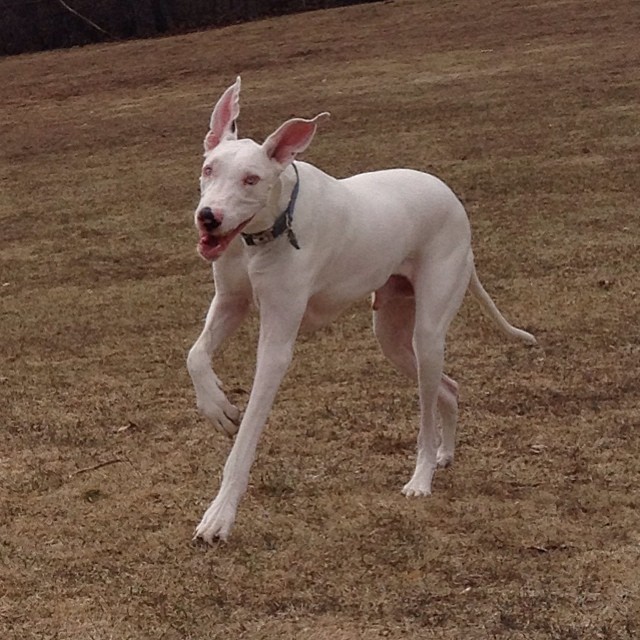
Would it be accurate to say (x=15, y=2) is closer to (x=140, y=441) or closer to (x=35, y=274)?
(x=35, y=274)

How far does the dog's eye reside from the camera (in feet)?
13.5

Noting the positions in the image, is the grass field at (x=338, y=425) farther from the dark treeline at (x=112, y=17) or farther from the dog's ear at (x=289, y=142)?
the dark treeline at (x=112, y=17)

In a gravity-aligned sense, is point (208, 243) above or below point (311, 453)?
above

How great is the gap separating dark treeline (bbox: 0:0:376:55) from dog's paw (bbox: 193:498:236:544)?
20.0 m

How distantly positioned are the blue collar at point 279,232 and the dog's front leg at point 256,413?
0.68 ft

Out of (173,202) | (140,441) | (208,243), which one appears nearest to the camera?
(208,243)

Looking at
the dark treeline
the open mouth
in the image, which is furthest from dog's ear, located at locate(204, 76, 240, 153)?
the dark treeline

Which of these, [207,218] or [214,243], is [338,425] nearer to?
[214,243]

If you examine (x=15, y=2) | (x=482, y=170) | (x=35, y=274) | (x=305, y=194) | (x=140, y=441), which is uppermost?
(x=305, y=194)

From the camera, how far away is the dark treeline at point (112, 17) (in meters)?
23.6

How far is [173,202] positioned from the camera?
11.3 meters

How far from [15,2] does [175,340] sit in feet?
57.4

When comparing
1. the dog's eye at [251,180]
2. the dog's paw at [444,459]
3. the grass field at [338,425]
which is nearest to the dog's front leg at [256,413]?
the grass field at [338,425]

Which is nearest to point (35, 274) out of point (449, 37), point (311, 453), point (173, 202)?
point (173, 202)
